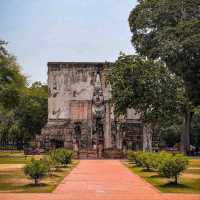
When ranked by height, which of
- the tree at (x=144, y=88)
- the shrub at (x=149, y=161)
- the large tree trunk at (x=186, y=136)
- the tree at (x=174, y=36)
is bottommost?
the shrub at (x=149, y=161)

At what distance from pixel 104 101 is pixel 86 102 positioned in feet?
8.30

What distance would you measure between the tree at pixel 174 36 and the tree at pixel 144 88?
3798mm

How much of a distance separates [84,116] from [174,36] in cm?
1896

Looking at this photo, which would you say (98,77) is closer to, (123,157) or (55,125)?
(55,125)

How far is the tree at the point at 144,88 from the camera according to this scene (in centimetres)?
5100

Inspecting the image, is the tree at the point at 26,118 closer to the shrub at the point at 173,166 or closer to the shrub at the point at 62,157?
the shrub at the point at 62,157

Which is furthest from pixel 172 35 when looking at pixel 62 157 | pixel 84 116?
pixel 62 157

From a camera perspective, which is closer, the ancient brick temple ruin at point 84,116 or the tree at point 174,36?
the tree at point 174,36

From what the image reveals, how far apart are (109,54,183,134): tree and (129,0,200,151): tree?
3.80 m

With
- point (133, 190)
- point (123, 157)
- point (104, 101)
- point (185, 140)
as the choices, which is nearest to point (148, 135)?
point (123, 157)

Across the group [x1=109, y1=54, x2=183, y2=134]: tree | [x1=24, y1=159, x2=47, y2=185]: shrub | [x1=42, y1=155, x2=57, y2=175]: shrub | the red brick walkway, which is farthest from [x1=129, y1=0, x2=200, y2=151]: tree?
[x1=24, y1=159, x2=47, y2=185]: shrub

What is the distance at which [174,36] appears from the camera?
58.6 m

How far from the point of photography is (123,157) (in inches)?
2404

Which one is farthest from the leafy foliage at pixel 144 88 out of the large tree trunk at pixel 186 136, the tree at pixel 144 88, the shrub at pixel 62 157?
the large tree trunk at pixel 186 136
